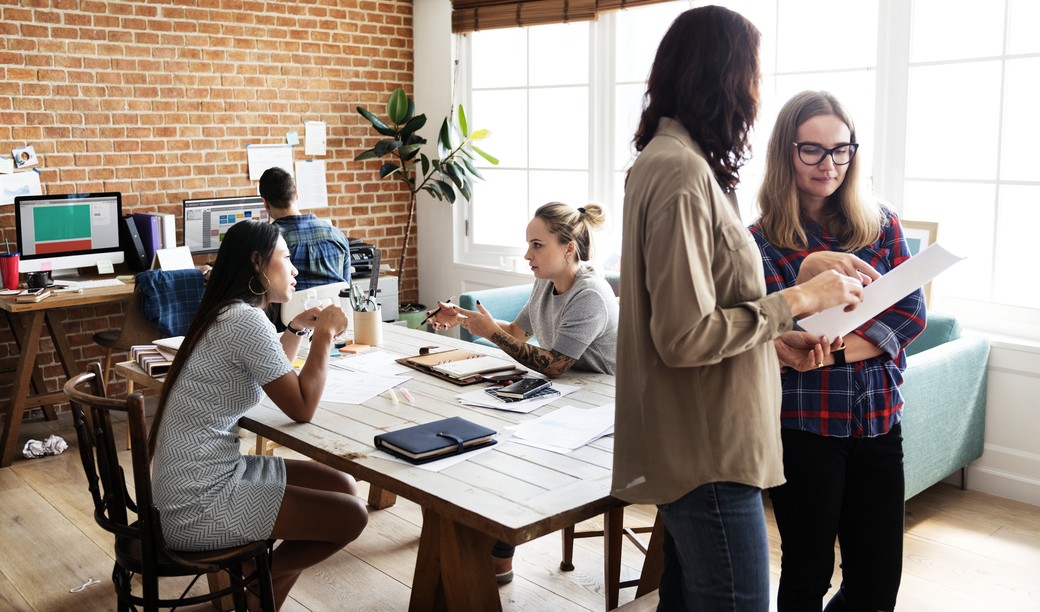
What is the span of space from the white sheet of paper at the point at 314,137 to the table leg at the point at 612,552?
13.0ft

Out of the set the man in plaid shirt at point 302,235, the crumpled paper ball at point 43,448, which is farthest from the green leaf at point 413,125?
the crumpled paper ball at point 43,448

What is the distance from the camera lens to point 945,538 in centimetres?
335

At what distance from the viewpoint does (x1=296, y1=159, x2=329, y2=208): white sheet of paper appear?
19.3 feet

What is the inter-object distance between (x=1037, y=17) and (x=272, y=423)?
3259 mm

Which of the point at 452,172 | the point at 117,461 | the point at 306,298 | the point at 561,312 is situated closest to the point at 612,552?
the point at 561,312

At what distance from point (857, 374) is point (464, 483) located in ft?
2.90

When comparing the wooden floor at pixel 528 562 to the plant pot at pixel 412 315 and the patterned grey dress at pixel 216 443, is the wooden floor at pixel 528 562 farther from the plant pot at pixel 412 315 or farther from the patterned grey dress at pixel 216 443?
the plant pot at pixel 412 315

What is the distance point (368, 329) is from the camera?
3.33 meters

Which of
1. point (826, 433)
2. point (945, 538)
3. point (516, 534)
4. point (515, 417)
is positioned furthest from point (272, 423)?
point (945, 538)

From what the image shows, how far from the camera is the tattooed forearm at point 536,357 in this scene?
2.79 m

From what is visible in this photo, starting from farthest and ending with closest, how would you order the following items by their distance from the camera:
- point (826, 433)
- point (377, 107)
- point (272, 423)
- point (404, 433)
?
point (377, 107), point (272, 423), point (404, 433), point (826, 433)

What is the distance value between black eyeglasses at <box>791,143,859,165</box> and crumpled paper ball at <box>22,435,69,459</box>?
3.91m

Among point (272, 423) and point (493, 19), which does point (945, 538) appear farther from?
point (493, 19)

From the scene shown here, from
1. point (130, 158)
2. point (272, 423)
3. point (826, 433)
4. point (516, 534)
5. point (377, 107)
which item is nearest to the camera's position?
point (516, 534)
